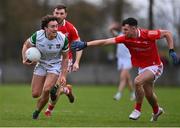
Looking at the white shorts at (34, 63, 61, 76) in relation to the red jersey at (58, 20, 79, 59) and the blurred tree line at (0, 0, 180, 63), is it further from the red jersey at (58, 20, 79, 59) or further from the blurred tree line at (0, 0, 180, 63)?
the blurred tree line at (0, 0, 180, 63)

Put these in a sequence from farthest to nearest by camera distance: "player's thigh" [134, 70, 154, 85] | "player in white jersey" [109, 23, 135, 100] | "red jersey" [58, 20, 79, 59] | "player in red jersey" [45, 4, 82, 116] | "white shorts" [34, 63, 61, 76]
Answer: "player in white jersey" [109, 23, 135, 100]
"red jersey" [58, 20, 79, 59]
"player in red jersey" [45, 4, 82, 116]
"white shorts" [34, 63, 61, 76]
"player's thigh" [134, 70, 154, 85]

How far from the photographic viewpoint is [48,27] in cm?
1338

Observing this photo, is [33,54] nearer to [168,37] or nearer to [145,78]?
[145,78]

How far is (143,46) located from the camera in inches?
539

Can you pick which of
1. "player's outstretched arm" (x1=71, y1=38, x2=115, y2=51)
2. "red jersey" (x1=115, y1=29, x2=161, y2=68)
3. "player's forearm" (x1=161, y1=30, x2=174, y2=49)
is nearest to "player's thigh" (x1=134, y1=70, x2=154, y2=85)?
"red jersey" (x1=115, y1=29, x2=161, y2=68)

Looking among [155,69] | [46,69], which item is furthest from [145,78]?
[46,69]

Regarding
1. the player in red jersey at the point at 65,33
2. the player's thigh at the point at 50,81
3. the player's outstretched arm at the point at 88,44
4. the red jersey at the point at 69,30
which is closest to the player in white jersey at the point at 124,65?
the player in red jersey at the point at 65,33

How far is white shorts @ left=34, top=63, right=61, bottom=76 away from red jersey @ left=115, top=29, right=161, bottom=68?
140cm

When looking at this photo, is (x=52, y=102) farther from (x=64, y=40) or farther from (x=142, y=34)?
(x=142, y=34)

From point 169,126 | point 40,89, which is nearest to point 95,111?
point 40,89

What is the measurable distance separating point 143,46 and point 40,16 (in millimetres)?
37886

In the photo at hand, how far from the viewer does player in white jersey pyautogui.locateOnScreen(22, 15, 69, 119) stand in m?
13.4

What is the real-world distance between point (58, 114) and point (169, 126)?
3.81 m

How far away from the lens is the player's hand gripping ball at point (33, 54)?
43.5ft
